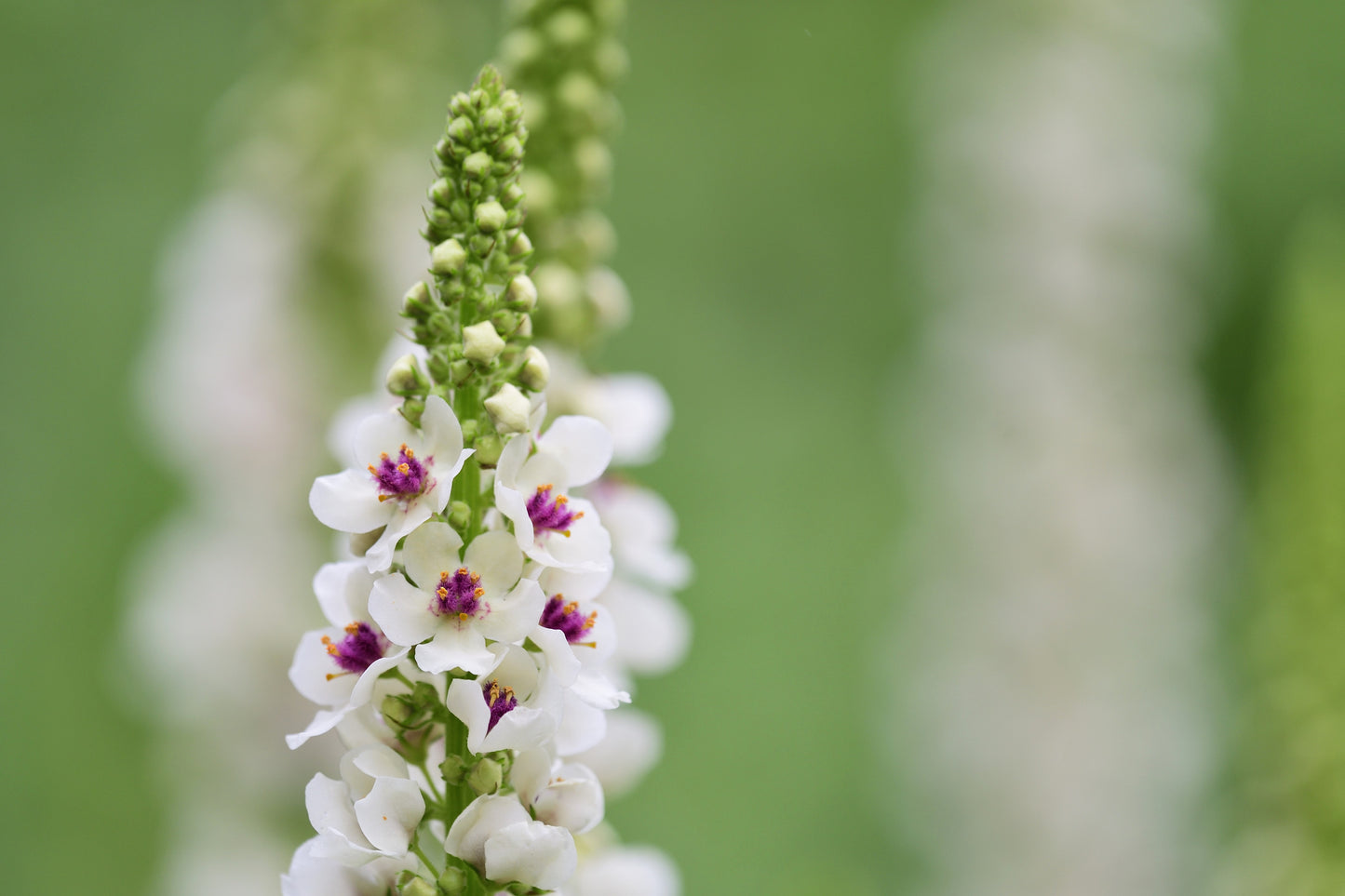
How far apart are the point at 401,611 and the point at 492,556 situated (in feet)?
0.34

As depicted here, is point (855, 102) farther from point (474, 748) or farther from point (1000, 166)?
point (474, 748)

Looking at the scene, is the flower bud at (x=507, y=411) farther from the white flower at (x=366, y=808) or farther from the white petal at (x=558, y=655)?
the white flower at (x=366, y=808)

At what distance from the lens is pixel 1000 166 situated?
626 centimetres

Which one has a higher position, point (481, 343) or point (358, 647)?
point (481, 343)

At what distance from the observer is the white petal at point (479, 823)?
53.8 inches

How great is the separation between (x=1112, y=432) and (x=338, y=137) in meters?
3.66

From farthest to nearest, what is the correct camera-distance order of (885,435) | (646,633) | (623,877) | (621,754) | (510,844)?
(885,435) → (646,633) → (621,754) → (623,877) → (510,844)

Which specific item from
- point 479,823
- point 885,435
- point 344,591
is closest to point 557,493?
point 344,591

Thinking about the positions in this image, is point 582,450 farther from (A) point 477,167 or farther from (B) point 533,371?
(A) point 477,167

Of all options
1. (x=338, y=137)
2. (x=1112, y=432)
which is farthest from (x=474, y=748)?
(x=1112, y=432)

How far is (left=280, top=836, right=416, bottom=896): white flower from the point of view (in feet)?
4.57

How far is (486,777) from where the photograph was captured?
1.38m

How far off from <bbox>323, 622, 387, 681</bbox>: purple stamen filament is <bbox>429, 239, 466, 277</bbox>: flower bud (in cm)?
37

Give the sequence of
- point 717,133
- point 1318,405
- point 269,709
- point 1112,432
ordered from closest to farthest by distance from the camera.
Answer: point 1318,405, point 269,709, point 1112,432, point 717,133
